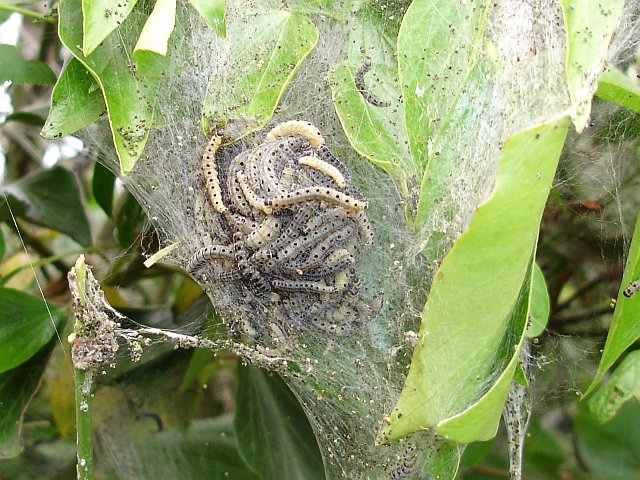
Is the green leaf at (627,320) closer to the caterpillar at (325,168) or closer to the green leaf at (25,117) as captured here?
the caterpillar at (325,168)

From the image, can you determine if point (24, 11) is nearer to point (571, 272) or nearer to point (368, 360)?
point (368, 360)

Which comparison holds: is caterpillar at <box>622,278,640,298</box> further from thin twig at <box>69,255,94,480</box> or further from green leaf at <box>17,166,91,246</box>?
green leaf at <box>17,166,91,246</box>

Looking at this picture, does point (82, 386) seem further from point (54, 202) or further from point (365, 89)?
point (54, 202)

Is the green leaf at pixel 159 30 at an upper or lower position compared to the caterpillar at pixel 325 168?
upper

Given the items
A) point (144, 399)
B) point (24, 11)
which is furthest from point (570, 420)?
point (24, 11)

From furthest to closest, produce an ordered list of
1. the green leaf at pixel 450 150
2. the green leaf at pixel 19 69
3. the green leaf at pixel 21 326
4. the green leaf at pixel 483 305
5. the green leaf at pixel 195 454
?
the green leaf at pixel 195 454
the green leaf at pixel 21 326
the green leaf at pixel 19 69
the green leaf at pixel 450 150
the green leaf at pixel 483 305

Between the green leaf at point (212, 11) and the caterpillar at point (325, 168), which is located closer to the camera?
the green leaf at point (212, 11)

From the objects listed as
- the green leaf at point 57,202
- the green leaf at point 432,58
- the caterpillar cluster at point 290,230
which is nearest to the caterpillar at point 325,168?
the caterpillar cluster at point 290,230

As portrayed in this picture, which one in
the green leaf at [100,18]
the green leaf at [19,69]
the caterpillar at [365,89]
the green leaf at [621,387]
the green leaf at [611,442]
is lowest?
the green leaf at [611,442]
